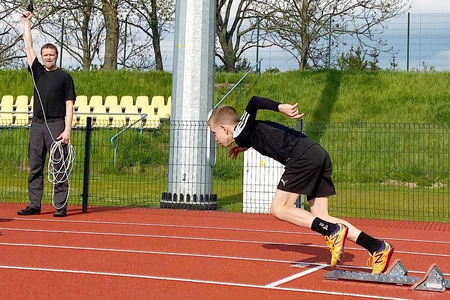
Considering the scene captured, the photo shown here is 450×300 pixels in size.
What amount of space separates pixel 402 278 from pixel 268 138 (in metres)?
1.77

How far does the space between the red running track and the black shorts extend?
79cm

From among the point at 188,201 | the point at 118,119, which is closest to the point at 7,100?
the point at 118,119

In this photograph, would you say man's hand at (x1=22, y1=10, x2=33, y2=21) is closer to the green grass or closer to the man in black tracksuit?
the man in black tracksuit

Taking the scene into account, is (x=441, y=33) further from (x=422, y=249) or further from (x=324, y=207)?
(x=324, y=207)

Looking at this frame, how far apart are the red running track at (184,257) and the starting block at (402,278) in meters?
0.06

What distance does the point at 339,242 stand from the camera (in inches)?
295

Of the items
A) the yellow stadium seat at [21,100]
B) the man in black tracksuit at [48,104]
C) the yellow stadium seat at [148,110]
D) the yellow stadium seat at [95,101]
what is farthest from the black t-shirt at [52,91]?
the yellow stadium seat at [21,100]

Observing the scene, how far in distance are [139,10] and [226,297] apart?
34.4 meters

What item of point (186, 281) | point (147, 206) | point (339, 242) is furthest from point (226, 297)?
point (147, 206)

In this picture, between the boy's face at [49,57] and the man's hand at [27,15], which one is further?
the boy's face at [49,57]

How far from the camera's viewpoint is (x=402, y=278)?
723cm

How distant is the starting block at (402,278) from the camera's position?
7012mm

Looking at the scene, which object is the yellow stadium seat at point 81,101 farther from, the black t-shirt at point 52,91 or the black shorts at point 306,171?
the black shorts at point 306,171

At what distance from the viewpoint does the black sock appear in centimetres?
754
